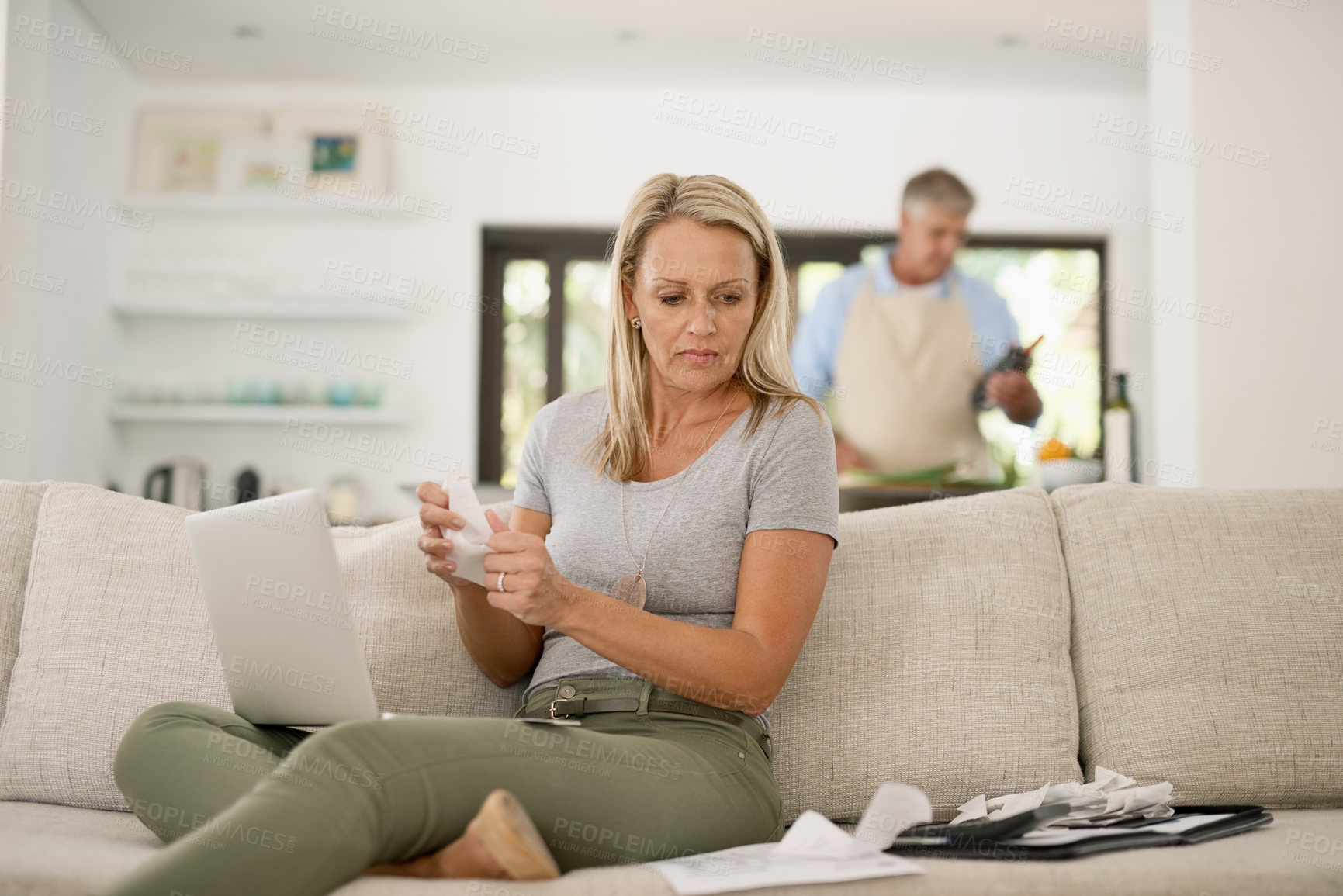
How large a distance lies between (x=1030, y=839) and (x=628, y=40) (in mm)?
3864

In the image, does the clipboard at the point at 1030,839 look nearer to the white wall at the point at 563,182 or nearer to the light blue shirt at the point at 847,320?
the light blue shirt at the point at 847,320

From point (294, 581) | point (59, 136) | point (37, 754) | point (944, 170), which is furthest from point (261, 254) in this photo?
point (294, 581)

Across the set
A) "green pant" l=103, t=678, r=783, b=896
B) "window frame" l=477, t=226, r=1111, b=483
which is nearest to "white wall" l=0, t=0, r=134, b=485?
"window frame" l=477, t=226, r=1111, b=483

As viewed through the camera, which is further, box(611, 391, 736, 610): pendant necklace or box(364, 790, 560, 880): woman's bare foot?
box(611, 391, 736, 610): pendant necklace

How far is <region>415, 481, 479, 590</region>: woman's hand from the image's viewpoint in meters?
1.29

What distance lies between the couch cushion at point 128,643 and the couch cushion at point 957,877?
32 centimetres

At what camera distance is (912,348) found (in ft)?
14.7

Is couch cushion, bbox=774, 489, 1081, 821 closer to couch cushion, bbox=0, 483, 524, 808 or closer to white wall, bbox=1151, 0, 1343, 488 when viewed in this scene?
couch cushion, bbox=0, 483, 524, 808

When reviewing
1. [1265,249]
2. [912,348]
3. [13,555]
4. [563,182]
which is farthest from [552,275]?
[13,555]

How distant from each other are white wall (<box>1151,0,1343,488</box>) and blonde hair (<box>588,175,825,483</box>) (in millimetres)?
2095

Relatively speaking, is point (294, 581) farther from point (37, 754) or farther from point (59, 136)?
point (59, 136)

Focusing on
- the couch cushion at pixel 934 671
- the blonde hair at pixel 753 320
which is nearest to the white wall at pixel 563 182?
the blonde hair at pixel 753 320

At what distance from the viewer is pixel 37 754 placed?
5.15ft

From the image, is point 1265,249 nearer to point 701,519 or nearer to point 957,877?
point 701,519
